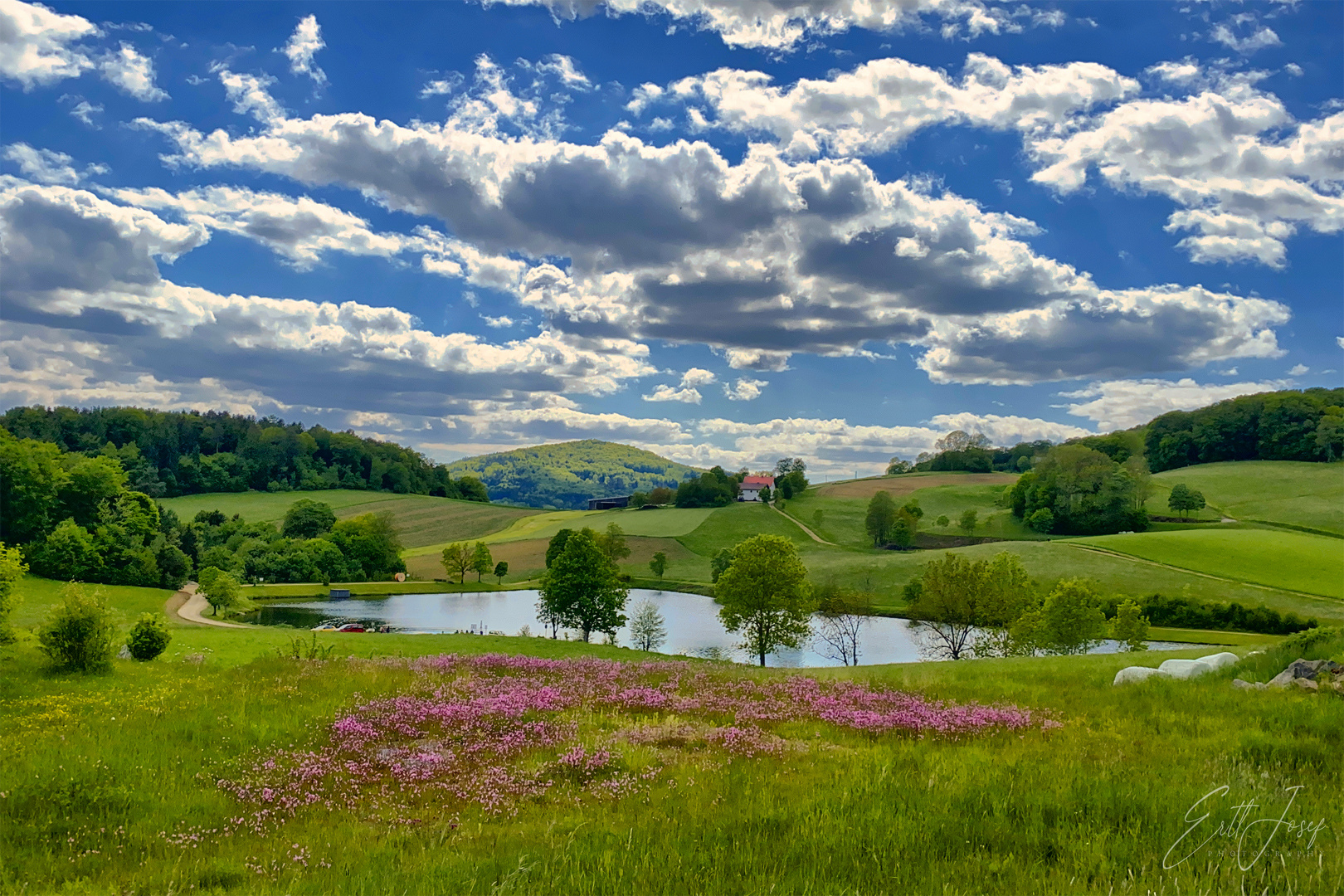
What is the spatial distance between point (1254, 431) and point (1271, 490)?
1583 inches

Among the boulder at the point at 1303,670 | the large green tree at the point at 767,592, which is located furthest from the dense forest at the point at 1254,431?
the boulder at the point at 1303,670

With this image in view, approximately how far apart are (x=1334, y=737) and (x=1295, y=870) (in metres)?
5.43

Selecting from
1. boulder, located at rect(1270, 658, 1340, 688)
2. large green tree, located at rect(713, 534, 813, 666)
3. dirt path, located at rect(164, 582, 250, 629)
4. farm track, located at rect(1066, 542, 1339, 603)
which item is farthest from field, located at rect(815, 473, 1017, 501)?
boulder, located at rect(1270, 658, 1340, 688)

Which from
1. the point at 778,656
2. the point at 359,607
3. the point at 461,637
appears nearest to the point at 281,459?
the point at 359,607

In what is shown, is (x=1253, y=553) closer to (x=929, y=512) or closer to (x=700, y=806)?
(x=929, y=512)

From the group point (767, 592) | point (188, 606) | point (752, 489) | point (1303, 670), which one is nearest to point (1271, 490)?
point (752, 489)

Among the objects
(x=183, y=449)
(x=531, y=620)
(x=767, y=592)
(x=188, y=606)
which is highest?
(x=183, y=449)

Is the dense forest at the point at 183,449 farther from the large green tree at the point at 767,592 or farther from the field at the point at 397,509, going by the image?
the large green tree at the point at 767,592

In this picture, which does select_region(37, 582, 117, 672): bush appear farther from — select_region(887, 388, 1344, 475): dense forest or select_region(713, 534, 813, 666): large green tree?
select_region(887, 388, 1344, 475): dense forest

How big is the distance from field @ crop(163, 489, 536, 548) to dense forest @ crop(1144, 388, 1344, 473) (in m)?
161

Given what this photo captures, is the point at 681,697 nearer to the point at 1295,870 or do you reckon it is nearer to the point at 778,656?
the point at 1295,870
